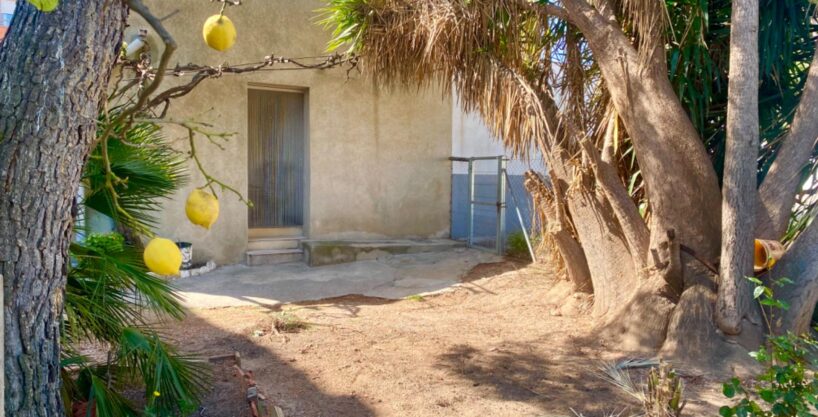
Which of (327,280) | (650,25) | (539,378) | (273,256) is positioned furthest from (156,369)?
(273,256)

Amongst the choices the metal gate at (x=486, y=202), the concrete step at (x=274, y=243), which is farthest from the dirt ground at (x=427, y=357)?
the concrete step at (x=274, y=243)

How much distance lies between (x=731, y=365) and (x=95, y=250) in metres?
3.99

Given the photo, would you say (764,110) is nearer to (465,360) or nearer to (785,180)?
(785,180)

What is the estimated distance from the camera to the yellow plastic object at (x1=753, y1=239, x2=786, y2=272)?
423cm

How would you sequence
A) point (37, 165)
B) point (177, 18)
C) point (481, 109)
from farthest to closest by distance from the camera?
point (177, 18) < point (481, 109) < point (37, 165)

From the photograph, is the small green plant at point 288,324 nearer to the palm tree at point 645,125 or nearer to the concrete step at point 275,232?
the palm tree at point 645,125

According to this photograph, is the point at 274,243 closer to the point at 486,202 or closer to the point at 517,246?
the point at 486,202

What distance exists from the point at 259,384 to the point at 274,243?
5.30 m

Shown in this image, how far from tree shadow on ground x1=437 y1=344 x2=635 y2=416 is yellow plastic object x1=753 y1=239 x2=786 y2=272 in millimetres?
1309

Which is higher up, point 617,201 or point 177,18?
point 177,18

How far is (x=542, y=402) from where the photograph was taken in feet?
12.9

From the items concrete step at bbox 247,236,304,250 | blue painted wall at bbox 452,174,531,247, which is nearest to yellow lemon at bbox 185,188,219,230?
concrete step at bbox 247,236,304,250

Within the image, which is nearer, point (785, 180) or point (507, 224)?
point (785, 180)

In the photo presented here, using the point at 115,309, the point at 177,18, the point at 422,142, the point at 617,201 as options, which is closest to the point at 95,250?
the point at 115,309
